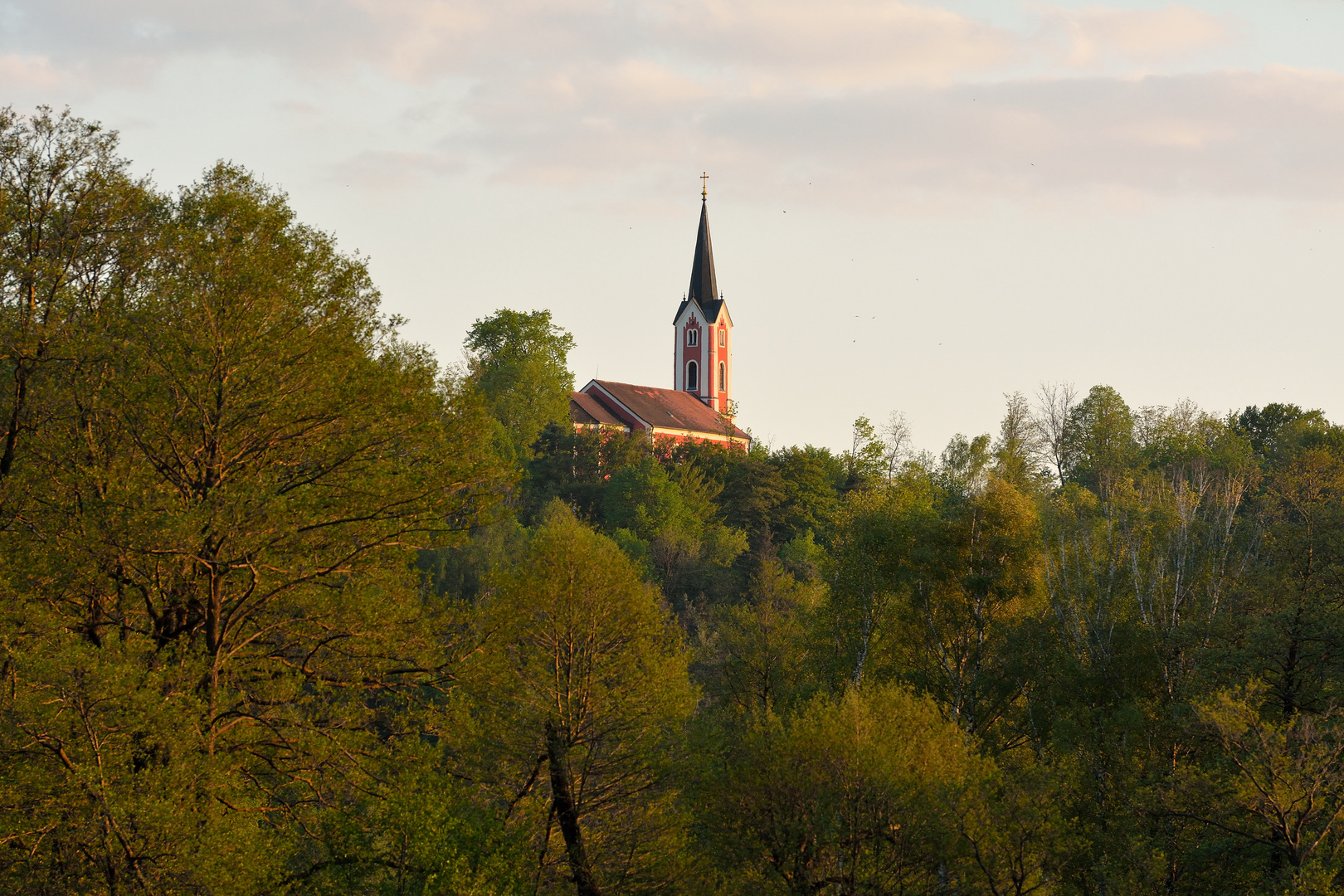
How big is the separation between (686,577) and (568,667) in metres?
44.3

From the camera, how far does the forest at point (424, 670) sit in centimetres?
1706

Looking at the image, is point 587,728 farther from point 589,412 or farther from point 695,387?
point 695,387

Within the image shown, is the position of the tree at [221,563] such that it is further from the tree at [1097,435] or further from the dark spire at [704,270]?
the dark spire at [704,270]

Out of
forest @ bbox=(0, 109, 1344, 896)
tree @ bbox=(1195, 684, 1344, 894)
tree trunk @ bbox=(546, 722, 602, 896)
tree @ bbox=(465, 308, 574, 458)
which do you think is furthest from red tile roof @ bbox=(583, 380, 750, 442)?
tree @ bbox=(1195, 684, 1344, 894)

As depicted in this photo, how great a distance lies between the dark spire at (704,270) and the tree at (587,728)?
90278 millimetres

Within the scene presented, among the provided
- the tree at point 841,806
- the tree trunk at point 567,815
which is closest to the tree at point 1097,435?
the tree at point 841,806

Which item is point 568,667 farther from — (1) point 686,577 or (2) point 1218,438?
(2) point 1218,438

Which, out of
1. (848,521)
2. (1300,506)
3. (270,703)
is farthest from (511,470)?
(848,521)

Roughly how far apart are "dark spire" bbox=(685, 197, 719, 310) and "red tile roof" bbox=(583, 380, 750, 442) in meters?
11.0

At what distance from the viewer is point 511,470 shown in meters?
20.6

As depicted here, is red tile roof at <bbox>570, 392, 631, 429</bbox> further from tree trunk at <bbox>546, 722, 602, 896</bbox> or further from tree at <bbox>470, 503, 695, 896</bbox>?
tree trunk at <bbox>546, 722, 602, 896</bbox>

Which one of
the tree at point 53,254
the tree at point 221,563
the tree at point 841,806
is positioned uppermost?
the tree at point 53,254

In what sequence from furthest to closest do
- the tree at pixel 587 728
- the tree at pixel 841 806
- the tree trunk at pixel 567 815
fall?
the tree at pixel 587 728 < the tree trunk at pixel 567 815 < the tree at pixel 841 806

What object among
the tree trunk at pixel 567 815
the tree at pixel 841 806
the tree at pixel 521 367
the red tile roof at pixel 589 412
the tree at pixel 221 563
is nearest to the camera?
the tree at pixel 221 563
